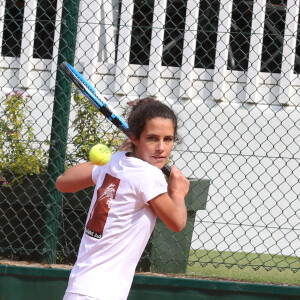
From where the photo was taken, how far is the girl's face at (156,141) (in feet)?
8.45

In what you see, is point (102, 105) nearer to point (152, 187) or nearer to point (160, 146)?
point (160, 146)

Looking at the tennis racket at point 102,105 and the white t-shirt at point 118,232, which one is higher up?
the tennis racket at point 102,105

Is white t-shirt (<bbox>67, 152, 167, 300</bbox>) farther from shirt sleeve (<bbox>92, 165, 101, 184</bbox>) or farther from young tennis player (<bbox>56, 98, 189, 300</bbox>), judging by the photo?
shirt sleeve (<bbox>92, 165, 101, 184</bbox>)

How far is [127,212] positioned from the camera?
2.53 metres

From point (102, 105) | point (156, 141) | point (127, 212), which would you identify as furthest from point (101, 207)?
point (102, 105)

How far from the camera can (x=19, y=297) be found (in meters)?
4.18

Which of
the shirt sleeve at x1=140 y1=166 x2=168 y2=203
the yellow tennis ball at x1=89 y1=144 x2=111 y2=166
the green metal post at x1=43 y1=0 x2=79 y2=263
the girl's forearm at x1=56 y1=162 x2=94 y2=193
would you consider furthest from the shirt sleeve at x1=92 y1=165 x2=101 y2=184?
the green metal post at x1=43 y1=0 x2=79 y2=263

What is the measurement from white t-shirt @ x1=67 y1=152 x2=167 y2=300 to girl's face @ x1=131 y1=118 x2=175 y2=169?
0.13ft

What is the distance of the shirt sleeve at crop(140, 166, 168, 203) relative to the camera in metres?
2.49

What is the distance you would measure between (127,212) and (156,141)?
A: 285 millimetres

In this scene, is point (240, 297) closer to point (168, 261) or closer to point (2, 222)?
point (168, 261)

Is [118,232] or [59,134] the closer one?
[118,232]

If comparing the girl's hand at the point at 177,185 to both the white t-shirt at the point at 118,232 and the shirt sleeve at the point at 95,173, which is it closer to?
the white t-shirt at the point at 118,232

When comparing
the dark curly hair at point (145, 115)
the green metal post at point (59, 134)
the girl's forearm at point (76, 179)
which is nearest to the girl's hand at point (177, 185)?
the dark curly hair at point (145, 115)
